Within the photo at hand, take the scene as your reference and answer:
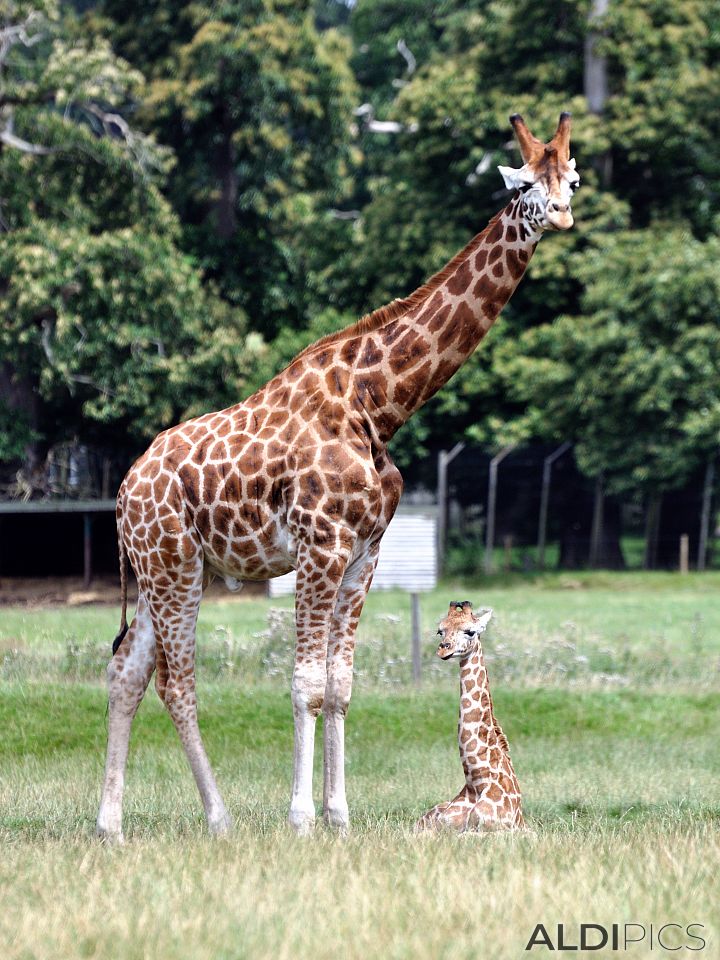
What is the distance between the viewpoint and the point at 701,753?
13.4 metres

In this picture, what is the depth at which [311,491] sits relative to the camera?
7.74 m

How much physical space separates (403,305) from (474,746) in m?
2.77

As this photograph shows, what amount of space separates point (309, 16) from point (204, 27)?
11.1ft

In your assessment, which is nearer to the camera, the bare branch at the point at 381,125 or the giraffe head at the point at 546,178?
the giraffe head at the point at 546,178

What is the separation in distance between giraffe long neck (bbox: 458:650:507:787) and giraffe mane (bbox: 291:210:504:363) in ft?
7.13

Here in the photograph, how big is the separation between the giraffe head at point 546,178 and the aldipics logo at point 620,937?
150 inches

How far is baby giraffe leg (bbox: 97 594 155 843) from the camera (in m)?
8.33

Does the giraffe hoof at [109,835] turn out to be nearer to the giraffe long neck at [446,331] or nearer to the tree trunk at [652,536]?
the giraffe long neck at [446,331]

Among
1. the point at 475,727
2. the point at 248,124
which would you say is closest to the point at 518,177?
the point at 475,727

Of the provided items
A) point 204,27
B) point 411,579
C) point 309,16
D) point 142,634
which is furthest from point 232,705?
point 309,16

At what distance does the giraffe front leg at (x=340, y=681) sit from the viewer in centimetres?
805

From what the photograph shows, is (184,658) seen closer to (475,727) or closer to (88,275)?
(475,727)

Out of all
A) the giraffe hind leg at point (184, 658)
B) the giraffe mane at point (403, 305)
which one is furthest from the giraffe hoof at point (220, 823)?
the giraffe mane at point (403, 305)

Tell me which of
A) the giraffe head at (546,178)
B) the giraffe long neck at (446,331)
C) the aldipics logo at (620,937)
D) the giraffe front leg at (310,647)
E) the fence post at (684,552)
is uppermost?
the giraffe head at (546,178)
